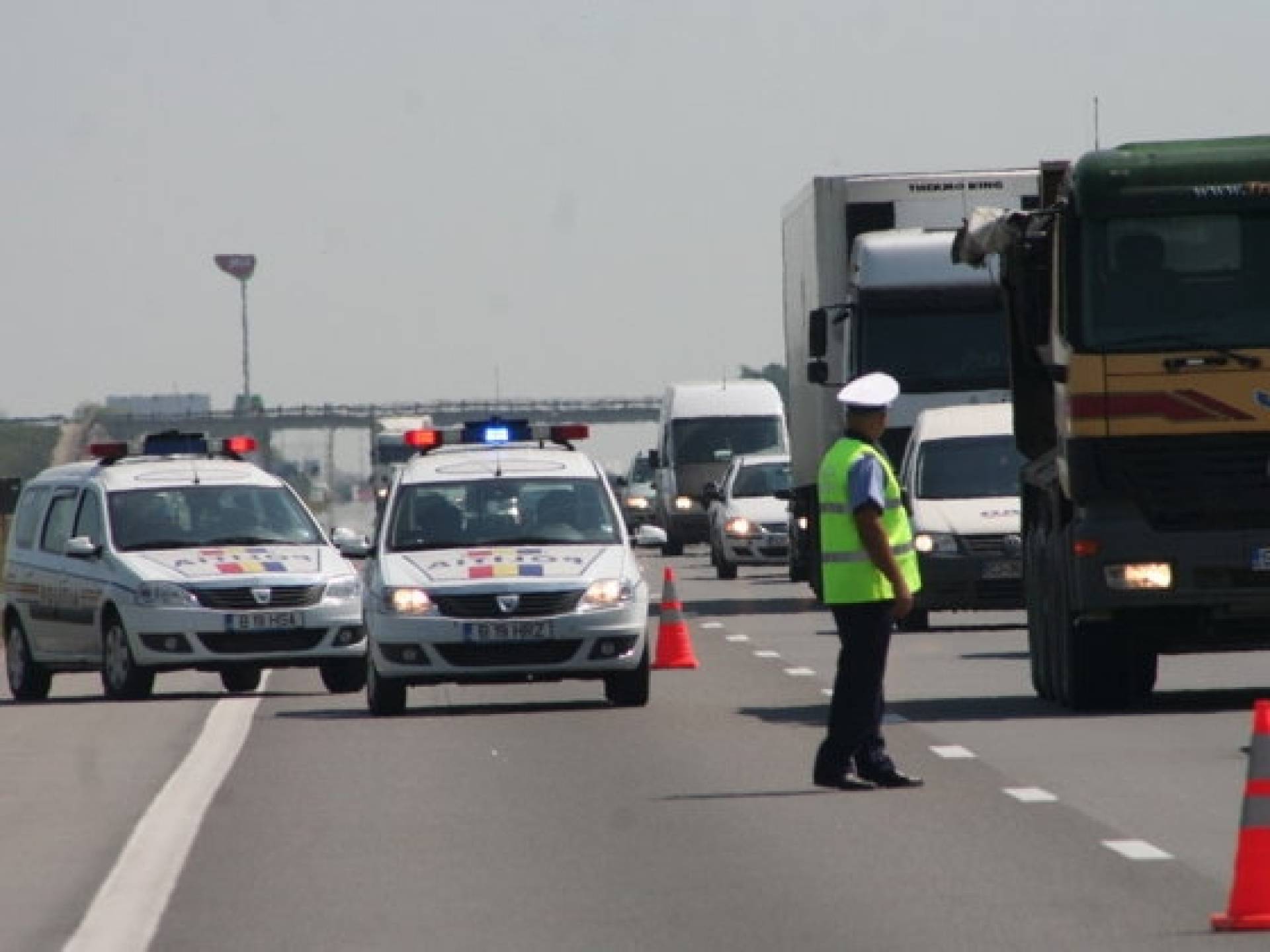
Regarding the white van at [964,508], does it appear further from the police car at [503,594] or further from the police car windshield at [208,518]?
the police car at [503,594]

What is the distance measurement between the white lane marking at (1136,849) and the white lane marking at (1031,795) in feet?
5.49

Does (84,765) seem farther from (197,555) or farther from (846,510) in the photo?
(197,555)

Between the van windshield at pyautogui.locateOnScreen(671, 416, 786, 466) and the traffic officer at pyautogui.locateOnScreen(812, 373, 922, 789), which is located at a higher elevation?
the traffic officer at pyautogui.locateOnScreen(812, 373, 922, 789)

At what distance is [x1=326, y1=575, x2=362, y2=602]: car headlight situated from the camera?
84.4 ft

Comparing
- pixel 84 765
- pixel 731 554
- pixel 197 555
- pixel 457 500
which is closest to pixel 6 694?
pixel 197 555

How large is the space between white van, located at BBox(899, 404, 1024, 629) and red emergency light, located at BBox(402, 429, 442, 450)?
227 inches

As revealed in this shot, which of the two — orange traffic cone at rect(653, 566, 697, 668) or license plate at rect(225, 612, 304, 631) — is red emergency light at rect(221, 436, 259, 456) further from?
license plate at rect(225, 612, 304, 631)

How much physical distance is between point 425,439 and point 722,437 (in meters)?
35.1

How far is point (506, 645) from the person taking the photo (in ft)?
74.2

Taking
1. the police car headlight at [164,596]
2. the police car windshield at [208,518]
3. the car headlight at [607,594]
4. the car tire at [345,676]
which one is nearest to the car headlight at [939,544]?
the police car windshield at [208,518]

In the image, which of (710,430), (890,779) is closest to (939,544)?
(890,779)

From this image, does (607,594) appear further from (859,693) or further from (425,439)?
(859,693)

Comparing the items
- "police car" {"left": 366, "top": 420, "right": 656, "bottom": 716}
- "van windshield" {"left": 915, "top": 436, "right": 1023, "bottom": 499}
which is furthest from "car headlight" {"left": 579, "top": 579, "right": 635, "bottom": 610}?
"van windshield" {"left": 915, "top": 436, "right": 1023, "bottom": 499}

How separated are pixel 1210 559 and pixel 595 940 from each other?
9.83 m
